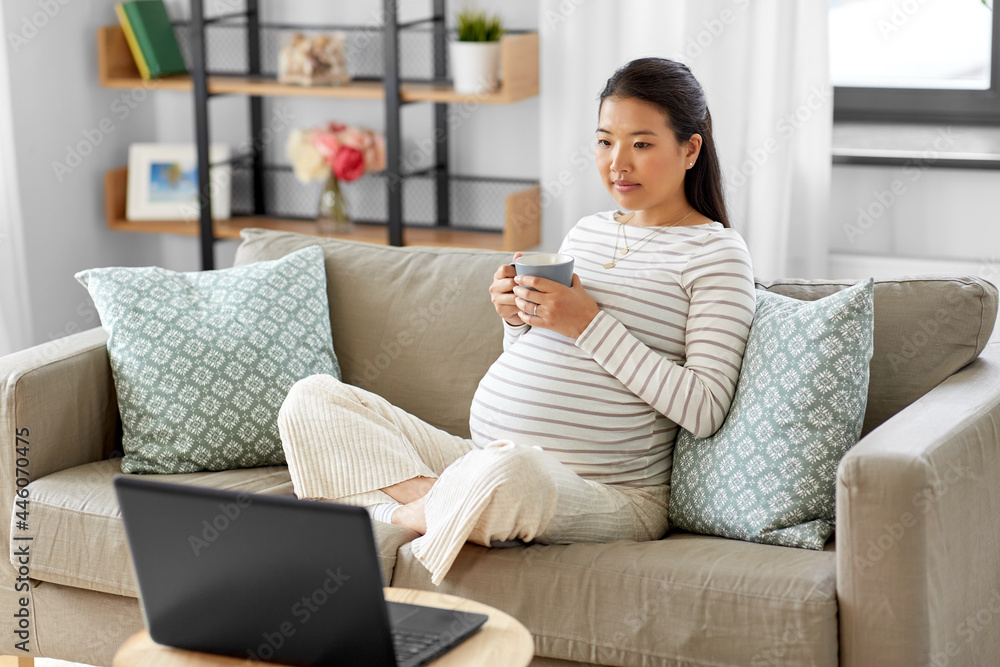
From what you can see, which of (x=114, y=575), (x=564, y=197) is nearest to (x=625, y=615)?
(x=114, y=575)

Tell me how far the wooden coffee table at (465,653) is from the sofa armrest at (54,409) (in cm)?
79

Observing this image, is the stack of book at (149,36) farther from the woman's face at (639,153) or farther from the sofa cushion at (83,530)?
the woman's face at (639,153)

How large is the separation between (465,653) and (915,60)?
2.39m

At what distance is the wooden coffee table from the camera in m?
1.13

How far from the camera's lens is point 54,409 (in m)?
1.92

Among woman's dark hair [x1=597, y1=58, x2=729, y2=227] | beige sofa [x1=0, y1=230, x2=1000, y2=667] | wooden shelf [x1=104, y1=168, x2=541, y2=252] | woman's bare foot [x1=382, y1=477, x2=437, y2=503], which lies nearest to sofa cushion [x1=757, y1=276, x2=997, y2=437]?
beige sofa [x1=0, y1=230, x2=1000, y2=667]

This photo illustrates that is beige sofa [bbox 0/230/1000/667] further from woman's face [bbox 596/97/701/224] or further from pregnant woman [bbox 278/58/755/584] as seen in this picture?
woman's face [bbox 596/97/701/224]

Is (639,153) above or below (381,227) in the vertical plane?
above

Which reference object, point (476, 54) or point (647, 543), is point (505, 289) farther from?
point (476, 54)

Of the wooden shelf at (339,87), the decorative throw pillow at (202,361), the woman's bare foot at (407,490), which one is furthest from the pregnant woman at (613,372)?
the wooden shelf at (339,87)

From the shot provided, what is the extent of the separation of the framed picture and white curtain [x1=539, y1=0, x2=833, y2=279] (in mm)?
1116

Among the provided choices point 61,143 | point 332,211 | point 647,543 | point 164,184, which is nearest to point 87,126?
point 61,143

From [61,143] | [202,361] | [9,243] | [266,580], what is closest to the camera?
[266,580]

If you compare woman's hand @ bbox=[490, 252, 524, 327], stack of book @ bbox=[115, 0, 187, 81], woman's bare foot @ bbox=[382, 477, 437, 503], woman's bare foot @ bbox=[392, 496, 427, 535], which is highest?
stack of book @ bbox=[115, 0, 187, 81]
